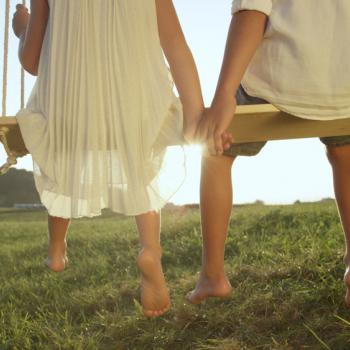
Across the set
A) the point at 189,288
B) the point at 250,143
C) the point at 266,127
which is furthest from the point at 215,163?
the point at 189,288

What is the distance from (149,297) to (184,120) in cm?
64

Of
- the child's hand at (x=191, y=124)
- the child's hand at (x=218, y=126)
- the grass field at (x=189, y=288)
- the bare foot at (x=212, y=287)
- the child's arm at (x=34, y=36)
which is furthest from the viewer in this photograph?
the grass field at (x=189, y=288)

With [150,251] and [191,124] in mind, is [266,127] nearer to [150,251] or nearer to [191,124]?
[191,124]

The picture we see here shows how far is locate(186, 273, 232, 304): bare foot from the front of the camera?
248cm

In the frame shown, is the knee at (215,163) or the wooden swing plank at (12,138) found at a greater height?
the wooden swing plank at (12,138)

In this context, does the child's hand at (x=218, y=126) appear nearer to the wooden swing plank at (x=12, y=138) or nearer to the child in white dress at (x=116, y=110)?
the child in white dress at (x=116, y=110)

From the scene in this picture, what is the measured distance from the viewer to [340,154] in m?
2.58

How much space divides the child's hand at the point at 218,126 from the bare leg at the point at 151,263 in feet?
1.19

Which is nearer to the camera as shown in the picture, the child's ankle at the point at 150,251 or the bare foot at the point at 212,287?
the child's ankle at the point at 150,251

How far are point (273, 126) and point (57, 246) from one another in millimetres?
1047

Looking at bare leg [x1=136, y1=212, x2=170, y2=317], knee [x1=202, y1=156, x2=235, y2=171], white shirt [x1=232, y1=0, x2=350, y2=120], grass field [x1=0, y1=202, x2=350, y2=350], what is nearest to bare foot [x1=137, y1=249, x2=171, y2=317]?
bare leg [x1=136, y1=212, x2=170, y2=317]

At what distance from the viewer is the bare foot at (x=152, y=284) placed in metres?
2.19

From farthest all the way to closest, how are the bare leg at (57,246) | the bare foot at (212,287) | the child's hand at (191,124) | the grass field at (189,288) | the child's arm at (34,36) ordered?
the grass field at (189,288), the bare leg at (57,246), the bare foot at (212,287), the child's arm at (34,36), the child's hand at (191,124)

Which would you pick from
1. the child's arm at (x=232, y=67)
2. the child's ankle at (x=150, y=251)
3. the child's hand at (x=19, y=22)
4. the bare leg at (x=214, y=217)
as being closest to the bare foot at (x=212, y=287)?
the bare leg at (x=214, y=217)
